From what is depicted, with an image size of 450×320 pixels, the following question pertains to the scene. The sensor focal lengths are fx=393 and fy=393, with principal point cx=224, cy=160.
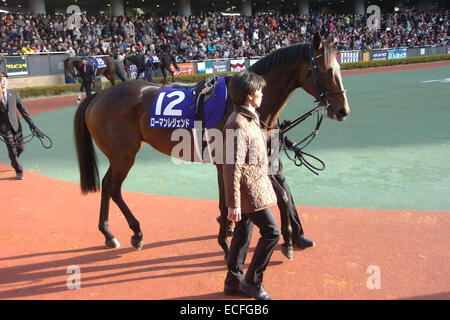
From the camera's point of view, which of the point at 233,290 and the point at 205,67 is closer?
the point at 233,290

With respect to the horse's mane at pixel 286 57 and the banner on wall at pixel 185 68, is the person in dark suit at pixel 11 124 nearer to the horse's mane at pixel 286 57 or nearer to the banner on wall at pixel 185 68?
the horse's mane at pixel 286 57

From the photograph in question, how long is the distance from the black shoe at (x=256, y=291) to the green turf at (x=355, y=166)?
1906 mm

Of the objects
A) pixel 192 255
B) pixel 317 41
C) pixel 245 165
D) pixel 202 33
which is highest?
pixel 202 33

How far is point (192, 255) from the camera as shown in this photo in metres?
3.37

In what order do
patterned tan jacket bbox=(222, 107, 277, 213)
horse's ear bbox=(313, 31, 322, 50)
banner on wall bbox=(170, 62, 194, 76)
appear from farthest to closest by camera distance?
banner on wall bbox=(170, 62, 194, 76)
horse's ear bbox=(313, 31, 322, 50)
patterned tan jacket bbox=(222, 107, 277, 213)

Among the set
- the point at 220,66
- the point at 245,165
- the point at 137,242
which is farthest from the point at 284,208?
the point at 220,66

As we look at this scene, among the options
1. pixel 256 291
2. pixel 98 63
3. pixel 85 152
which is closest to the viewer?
pixel 256 291

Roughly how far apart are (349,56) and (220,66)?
10.5 m

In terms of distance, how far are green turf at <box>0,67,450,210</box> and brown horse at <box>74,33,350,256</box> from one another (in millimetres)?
1332

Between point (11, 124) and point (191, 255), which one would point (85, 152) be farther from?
point (11, 124)

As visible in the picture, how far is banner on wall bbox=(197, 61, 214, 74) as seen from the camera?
21.7m

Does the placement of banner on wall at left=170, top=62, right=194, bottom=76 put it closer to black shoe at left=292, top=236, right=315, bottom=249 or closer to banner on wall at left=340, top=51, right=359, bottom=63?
banner on wall at left=340, top=51, right=359, bottom=63

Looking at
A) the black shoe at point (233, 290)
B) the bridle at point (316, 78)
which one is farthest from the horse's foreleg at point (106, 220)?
the bridle at point (316, 78)

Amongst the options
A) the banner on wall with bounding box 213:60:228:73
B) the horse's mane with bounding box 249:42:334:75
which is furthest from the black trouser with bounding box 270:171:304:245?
the banner on wall with bounding box 213:60:228:73
